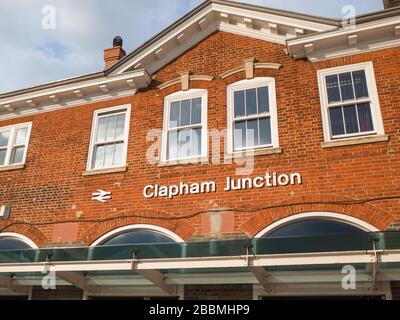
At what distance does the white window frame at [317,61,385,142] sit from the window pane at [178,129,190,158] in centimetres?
308

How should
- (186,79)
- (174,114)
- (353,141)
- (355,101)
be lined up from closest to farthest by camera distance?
1. (353,141)
2. (355,101)
3. (174,114)
4. (186,79)

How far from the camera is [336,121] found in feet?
28.1

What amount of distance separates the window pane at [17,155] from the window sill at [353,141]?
8108 millimetres

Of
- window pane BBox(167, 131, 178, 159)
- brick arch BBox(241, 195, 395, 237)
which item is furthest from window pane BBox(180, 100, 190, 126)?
brick arch BBox(241, 195, 395, 237)

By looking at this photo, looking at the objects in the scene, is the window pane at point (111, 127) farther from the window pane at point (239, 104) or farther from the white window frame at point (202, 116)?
the window pane at point (239, 104)

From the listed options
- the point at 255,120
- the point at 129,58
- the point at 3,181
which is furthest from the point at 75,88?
the point at 255,120

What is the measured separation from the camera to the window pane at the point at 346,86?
868 cm

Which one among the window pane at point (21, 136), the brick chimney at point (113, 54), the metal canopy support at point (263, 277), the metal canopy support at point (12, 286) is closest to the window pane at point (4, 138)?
the window pane at point (21, 136)

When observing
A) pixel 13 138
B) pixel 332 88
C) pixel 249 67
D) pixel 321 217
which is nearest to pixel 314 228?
pixel 321 217

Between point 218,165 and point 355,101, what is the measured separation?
3.19m

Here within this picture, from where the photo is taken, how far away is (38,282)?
8453 mm

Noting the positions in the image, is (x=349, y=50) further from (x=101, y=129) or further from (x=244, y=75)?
(x=101, y=129)

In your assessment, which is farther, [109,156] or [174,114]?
[109,156]
